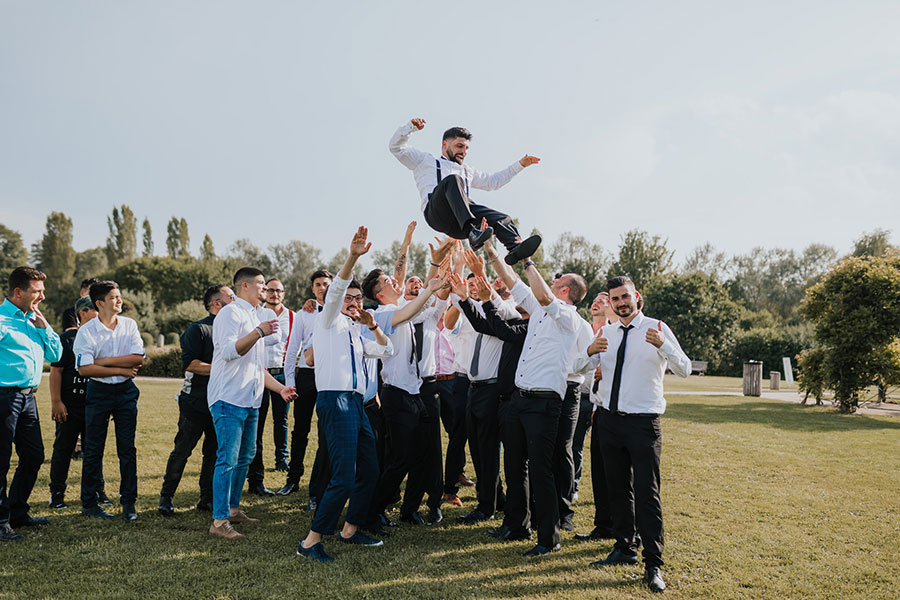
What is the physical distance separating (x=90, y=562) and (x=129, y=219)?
84856 mm

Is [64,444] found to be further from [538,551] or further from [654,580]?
[654,580]

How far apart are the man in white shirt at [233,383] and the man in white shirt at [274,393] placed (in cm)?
152

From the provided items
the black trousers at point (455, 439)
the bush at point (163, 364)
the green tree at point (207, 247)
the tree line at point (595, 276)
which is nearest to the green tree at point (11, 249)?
Answer: the tree line at point (595, 276)

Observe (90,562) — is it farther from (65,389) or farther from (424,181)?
(424,181)

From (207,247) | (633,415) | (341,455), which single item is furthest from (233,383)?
(207,247)

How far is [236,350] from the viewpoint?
537 cm

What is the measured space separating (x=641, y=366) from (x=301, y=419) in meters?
4.49

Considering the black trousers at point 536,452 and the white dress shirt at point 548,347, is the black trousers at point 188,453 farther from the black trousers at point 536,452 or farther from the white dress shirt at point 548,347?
the white dress shirt at point 548,347

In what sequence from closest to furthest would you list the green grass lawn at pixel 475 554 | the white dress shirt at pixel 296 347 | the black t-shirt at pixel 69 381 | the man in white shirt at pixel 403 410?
the green grass lawn at pixel 475 554 < the man in white shirt at pixel 403 410 < the black t-shirt at pixel 69 381 < the white dress shirt at pixel 296 347

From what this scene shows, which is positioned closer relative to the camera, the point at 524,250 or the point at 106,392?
the point at 524,250

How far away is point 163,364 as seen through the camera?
85.5ft

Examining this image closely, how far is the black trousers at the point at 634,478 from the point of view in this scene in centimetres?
486

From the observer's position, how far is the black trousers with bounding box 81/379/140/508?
20.1 ft

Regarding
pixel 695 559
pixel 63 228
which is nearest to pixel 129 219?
pixel 63 228
